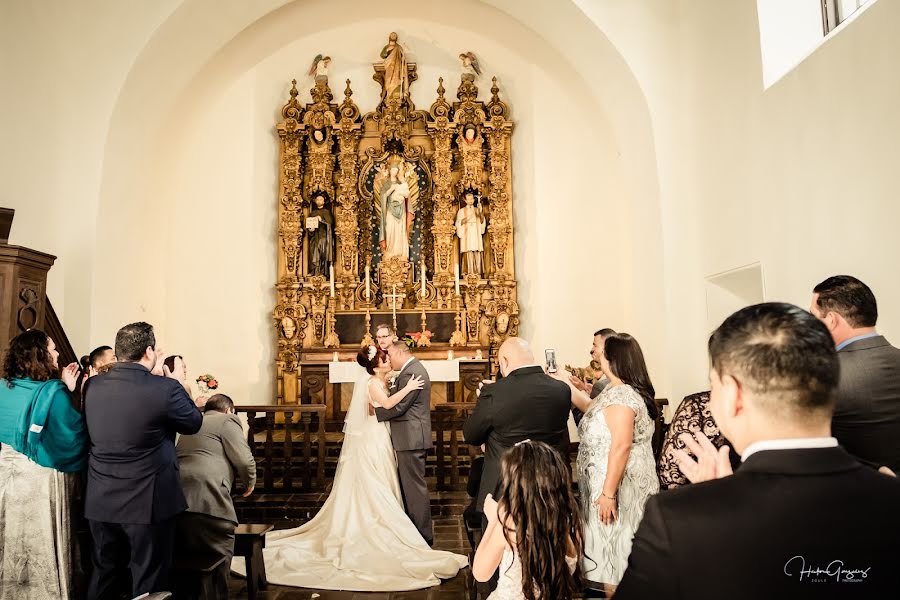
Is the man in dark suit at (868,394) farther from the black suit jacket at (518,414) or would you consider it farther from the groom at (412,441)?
the groom at (412,441)

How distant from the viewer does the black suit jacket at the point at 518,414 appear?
3.35m

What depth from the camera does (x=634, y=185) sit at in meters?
8.35

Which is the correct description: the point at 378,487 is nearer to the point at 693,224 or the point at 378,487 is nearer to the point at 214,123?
the point at 693,224

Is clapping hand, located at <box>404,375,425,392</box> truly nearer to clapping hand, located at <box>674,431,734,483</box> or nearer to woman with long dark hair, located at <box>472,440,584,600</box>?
woman with long dark hair, located at <box>472,440,584,600</box>

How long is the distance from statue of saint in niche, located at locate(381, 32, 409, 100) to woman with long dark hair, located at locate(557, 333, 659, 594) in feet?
26.9

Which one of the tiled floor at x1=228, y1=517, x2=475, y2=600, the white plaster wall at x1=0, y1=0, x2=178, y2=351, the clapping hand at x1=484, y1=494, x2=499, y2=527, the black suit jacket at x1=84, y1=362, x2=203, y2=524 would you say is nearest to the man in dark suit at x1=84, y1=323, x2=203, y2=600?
the black suit jacket at x1=84, y1=362, x2=203, y2=524

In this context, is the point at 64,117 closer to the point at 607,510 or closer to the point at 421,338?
the point at 421,338

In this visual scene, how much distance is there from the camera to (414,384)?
16.4 ft

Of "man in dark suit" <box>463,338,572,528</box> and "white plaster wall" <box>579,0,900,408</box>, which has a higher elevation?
"white plaster wall" <box>579,0,900,408</box>

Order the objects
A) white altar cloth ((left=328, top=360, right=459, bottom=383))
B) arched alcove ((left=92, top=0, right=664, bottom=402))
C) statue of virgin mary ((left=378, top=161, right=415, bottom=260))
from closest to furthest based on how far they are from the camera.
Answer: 1. white altar cloth ((left=328, top=360, right=459, bottom=383))
2. arched alcove ((left=92, top=0, right=664, bottom=402))
3. statue of virgin mary ((left=378, top=161, right=415, bottom=260))

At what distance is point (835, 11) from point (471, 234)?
19.3ft

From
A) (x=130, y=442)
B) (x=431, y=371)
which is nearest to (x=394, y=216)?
(x=431, y=371)

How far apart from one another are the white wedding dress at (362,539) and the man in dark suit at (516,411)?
58.2 inches

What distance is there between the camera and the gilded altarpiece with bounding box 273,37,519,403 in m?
10.2
